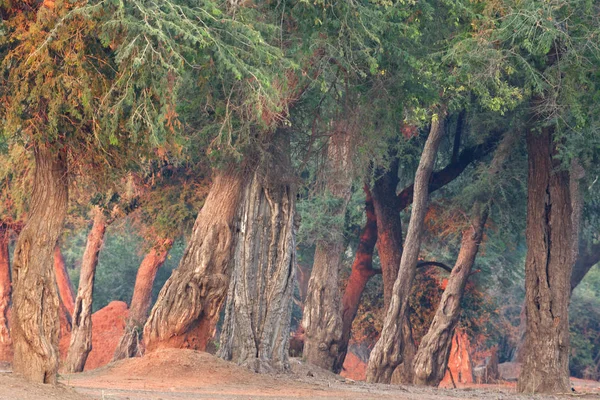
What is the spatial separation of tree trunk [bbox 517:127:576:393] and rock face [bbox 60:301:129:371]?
697 inches

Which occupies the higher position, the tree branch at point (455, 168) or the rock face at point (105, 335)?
the tree branch at point (455, 168)

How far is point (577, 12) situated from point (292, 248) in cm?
659

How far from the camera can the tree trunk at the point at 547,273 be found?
752 inches

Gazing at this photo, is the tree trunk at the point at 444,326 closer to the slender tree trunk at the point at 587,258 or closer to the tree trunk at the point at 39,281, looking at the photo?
the slender tree trunk at the point at 587,258

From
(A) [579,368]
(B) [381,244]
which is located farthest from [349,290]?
(A) [579,368]

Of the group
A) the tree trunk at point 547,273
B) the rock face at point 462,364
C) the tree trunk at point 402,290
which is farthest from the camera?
the rock face at point 462,364

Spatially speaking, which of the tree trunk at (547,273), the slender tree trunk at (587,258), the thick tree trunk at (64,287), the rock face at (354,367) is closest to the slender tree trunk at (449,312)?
the tree trunk at (547,273)

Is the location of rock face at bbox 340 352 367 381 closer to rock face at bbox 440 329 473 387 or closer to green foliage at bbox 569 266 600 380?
rock face at bbox 440 329 473 387

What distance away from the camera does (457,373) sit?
129 ft

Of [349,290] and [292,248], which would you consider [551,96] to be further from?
[349,290]

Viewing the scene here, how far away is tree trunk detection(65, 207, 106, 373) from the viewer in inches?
1043

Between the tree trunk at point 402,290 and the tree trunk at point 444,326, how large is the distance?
2.19ft

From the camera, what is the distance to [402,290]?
24594 millimetres

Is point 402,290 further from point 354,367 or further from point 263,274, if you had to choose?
point 354,367
